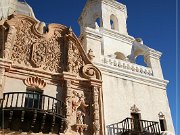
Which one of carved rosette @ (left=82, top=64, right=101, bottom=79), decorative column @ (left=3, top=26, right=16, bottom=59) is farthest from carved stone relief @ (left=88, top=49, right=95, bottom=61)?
decorative column @ (left=3, top=26, right=16, bottom=59)

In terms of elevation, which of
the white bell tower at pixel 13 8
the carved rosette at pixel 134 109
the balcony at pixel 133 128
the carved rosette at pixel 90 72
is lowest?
the balcony at pixel 133 128

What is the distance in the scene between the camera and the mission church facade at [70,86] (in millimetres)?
11555

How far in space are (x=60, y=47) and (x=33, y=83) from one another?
2911 millimetres

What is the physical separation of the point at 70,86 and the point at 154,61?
679cm

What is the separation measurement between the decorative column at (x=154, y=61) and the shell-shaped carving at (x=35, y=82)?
7.31 meters

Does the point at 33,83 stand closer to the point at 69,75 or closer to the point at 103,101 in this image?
the point at 69,75

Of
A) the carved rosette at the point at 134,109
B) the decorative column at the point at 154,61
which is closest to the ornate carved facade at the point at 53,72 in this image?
the carved rosette at the point at 134,109

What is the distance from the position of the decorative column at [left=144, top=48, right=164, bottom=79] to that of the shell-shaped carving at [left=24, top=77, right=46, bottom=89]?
731 centimetres

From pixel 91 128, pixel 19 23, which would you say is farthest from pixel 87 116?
pixel 19 23

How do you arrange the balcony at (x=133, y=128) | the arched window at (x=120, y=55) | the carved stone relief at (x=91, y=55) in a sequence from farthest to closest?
the arched window at (x=120, y=55) < the carved stone relief at (x=91, y=55) < the balcony at (x=133, y=128)

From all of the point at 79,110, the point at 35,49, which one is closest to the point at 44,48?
the point at 35,49

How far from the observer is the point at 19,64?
1291 cm

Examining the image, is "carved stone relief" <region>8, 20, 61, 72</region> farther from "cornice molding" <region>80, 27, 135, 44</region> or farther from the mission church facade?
"cornice molding" <region>80, 27, 135, 44</region>

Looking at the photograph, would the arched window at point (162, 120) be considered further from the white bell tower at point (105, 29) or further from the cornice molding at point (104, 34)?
the cornice molding at point (104, 34)
